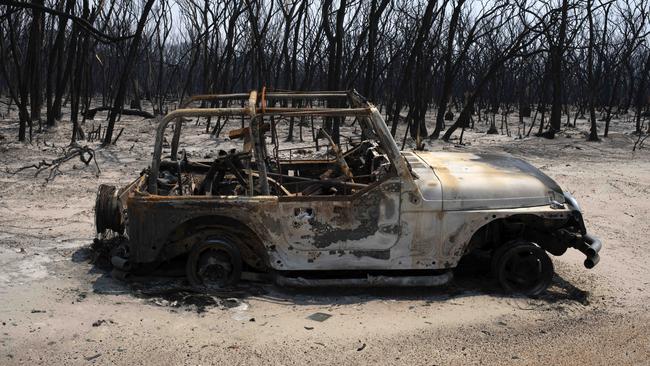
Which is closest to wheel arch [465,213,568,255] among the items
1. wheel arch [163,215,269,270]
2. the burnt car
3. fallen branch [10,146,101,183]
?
the burnt car

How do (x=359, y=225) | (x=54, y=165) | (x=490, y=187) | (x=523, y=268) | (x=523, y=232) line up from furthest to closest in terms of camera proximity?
(x=54, y=165) → (x=523, y=232) → (x=523, y=268) → (x=490, y=187) → (x=359, y=225)

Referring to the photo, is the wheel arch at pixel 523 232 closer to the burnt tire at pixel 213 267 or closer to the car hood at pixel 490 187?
the car hood at pixel 490 187

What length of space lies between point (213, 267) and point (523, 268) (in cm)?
240

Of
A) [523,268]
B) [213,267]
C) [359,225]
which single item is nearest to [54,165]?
[213,267]

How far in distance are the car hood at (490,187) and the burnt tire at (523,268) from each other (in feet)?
1.22

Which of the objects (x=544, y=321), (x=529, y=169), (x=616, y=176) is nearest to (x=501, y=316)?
(x=544, y=321)

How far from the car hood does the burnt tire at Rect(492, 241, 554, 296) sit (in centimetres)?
37

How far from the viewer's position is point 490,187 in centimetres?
444

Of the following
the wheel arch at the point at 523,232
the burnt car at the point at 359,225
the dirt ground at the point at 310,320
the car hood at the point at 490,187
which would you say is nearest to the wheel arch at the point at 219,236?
the burnt car at the point at 359,225

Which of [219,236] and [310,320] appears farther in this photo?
[219,236]

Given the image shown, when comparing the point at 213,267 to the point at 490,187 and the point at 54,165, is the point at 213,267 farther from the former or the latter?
the point at 54,165

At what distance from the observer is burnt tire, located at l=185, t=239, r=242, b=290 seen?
448 centimetres

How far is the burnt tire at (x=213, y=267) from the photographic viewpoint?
14.7 feet

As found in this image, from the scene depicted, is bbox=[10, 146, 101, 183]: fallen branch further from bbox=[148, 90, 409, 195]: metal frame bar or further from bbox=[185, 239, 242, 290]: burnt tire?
bbox=[185, 239, 242, 290]: burnt tire
